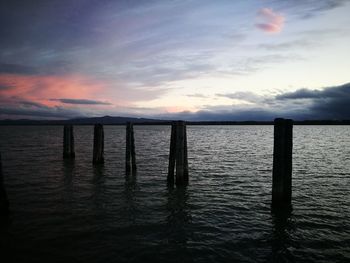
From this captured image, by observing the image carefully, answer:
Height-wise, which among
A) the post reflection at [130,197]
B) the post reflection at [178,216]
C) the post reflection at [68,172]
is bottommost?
the post reflection at [68,172]

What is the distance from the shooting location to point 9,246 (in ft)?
25.6

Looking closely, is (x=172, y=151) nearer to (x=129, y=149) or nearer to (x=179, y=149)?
(x=179, y=149)

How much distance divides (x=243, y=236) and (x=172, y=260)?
265 cm

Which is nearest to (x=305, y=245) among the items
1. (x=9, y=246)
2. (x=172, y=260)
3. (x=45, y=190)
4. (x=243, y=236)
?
(x=243, y=236)

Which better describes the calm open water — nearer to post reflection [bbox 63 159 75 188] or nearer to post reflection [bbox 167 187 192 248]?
post reflection [bbox 167 187 192 248]

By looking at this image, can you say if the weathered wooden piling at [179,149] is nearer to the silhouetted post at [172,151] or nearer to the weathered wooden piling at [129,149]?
the silhouetted post at [172,151]

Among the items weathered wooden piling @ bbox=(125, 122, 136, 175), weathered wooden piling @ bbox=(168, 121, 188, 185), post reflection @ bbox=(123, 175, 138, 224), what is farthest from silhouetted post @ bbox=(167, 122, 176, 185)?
weathered wooden piling @ bbox=(125, 122, 136, 175)

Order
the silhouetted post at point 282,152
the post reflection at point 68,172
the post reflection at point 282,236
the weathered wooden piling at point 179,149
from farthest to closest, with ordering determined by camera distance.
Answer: the post reflection at point 68,172 < the weathered wooden piling at point 179,149 < the silhouetted post at point 282,152 < the post reflection at point 282,236

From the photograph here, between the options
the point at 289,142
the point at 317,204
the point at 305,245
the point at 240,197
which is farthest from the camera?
the point at 240,197

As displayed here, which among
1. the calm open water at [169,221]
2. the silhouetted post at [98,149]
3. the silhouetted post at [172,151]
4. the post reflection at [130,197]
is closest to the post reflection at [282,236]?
the calm open water at [169,221]

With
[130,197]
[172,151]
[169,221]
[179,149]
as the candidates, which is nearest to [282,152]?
[169,221]

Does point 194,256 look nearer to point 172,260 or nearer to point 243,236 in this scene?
point 172,260

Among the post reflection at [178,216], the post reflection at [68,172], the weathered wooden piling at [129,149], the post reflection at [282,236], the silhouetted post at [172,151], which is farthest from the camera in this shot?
the weathered wooden piling at [129,149]

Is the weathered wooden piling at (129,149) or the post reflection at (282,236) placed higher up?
the weathered wooden piling at (129,149)
